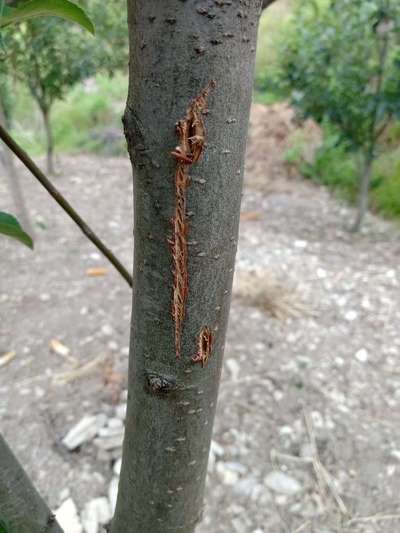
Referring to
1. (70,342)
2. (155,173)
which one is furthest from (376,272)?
(155,173)

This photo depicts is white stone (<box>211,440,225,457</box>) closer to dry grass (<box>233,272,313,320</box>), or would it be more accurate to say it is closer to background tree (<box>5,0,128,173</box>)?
dry grass (<box>233,272,313,320</box>)

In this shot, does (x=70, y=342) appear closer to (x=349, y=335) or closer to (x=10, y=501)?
(x=349, y=335)

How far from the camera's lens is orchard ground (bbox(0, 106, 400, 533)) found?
111 cm

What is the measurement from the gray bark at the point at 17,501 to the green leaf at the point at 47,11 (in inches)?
15.4

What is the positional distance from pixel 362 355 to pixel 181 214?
142cm

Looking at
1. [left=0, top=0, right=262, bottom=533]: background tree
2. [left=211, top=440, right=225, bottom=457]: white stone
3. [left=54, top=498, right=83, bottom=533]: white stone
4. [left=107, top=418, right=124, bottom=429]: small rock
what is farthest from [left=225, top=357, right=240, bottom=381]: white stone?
[left=0, top=0, right=262, bottom=533]: background tree

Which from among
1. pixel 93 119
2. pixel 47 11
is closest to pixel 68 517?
pixel 47 11

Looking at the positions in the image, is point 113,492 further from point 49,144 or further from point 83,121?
point 83,121

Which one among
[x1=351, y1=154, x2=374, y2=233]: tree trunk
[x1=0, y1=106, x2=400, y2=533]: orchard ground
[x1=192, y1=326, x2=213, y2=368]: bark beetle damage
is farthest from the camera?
[x1=351, y1=154, x2=374, y2=233]: tree trunk

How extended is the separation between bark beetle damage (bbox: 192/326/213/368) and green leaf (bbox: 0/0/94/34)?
290 millimetres

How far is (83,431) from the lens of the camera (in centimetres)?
124

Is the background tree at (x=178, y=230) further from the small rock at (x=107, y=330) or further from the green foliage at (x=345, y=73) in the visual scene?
the green foliage at (x=345, y=73)

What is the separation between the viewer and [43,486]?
42.8 inches

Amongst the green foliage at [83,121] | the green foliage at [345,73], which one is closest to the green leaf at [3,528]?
the green foliage at [345,73]
